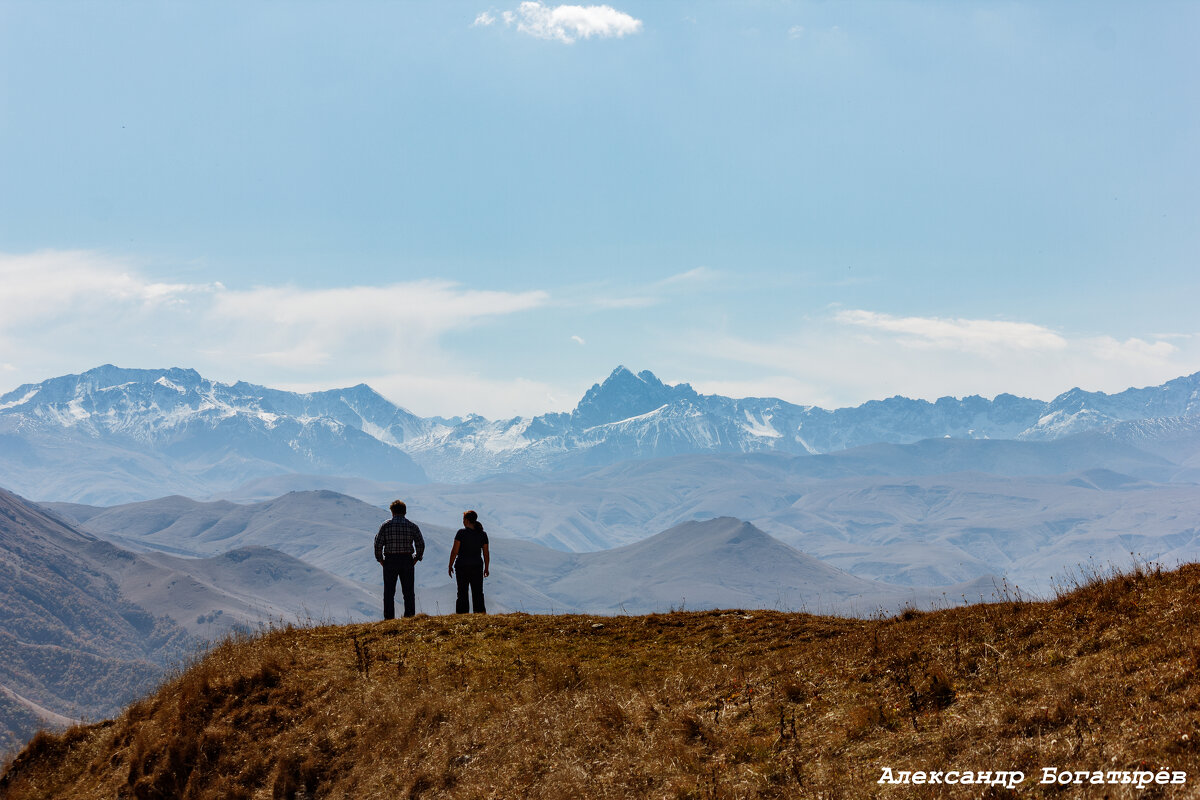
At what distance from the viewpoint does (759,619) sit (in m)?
16.9

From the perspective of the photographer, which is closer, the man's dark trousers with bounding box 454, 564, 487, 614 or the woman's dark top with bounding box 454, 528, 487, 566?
the man's dark trousers with bounding box 454, 564, 487, 614

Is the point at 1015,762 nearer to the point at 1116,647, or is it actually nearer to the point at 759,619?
the point at 1116,647

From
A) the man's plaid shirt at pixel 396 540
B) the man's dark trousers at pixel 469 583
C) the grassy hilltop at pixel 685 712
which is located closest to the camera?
the grassy hilltop at pixel 685 712

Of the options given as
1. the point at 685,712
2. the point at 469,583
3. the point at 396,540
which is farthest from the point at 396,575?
the point at 685,712

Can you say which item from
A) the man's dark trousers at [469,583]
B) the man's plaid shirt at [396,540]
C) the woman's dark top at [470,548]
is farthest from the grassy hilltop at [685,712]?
the man's plaid shirt at [396,540]

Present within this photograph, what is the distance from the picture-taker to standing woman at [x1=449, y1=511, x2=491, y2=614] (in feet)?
68.1

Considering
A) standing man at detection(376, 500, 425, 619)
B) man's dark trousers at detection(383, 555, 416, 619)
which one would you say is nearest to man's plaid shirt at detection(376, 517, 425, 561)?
standing man at detection(376, 500, 425, 619)

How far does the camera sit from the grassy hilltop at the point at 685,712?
888 centimetres

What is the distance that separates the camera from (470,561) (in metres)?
20.8

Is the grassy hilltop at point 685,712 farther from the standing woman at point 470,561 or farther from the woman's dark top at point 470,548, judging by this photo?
the woman's dark top at point 470,548

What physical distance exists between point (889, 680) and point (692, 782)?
12.1 feet

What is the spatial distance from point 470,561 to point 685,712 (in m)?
10.5

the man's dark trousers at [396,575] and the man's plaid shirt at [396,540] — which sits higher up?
the man's plaid shirt at [396,540]

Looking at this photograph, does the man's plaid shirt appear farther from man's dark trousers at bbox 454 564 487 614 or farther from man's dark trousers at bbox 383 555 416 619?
man's dark trousers at bbox 454 564 487 614
